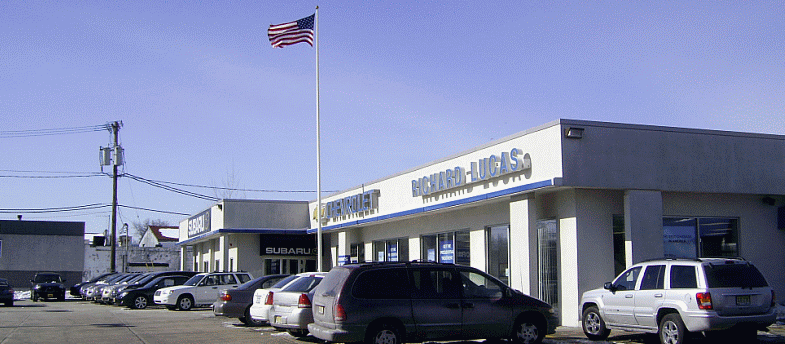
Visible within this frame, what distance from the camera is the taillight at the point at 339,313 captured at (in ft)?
41.0

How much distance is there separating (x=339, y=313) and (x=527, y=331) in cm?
362

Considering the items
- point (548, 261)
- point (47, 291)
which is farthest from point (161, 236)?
point (548, 261)

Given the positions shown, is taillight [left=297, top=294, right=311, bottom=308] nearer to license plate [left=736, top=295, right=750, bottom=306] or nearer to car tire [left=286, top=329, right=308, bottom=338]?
car tire [left=286, top=329, right=308, bottom=338]

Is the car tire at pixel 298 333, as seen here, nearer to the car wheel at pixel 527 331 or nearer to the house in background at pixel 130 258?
the car wheel at pixel 527 331

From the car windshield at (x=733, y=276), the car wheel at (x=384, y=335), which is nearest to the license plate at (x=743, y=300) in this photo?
the car windshield at (x=733, y=276)

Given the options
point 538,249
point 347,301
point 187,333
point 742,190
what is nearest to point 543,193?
point 538,249

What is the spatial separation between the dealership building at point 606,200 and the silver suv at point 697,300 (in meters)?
3.70

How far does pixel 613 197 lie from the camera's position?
726 inches

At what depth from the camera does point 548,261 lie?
19219 millimetres

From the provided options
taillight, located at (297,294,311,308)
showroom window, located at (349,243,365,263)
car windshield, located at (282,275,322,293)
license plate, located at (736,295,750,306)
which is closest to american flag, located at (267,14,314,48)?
showroom window, located at (349,243,365,263)

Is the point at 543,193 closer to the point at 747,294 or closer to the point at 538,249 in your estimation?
the point at 538,249

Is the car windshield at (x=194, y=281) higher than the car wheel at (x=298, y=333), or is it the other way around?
the car windshield at (x=194, y=281)

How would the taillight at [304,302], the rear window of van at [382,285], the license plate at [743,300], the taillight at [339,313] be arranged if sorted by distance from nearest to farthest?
the taillight at [339,313] → the license plate at [743,300] → the rear window of van at [382,285] → the taillight at [304,302]

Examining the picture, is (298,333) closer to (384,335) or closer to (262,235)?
(384,335)
